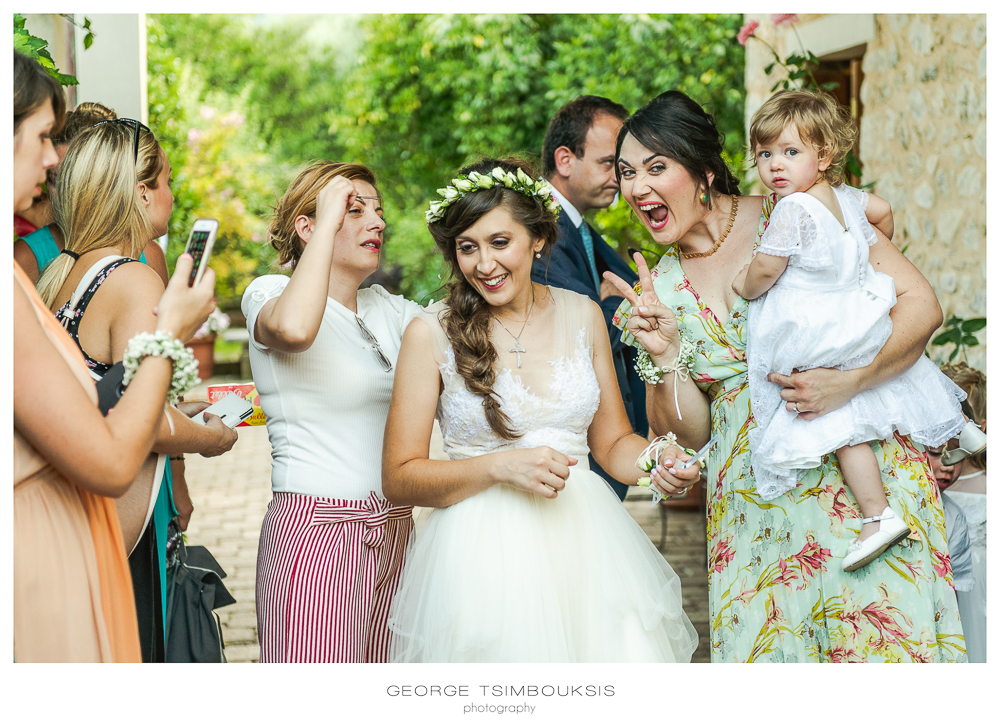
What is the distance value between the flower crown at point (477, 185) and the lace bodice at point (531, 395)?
27 cm

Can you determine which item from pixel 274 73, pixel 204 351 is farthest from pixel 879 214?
pixel 274 73

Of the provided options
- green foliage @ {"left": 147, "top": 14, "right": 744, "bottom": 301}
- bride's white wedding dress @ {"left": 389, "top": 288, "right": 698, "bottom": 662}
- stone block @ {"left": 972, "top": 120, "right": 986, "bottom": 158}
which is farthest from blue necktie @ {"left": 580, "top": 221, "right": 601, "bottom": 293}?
green foliage @ {"left": 147, "top": 14, "right": 744, "bottom": 301}

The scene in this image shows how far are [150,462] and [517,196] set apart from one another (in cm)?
124

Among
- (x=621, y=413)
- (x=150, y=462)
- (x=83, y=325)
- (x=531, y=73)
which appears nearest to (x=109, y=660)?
(x=150, y=462)

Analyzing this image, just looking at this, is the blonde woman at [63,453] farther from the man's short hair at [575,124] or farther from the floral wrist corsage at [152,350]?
the man's short hair at [575,124]

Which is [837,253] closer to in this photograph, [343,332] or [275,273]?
[343,332]

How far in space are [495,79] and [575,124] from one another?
9175 mm

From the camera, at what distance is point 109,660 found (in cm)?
181

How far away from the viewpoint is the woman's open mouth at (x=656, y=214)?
246 cm

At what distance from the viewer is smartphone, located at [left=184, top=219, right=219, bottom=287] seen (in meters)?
1.79

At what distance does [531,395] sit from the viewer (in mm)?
2342

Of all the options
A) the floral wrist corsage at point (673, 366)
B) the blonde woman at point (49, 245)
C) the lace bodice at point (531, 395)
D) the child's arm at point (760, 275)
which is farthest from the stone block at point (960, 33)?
the blonde woman at point (49, 245)

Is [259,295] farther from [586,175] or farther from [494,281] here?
[586,175]
